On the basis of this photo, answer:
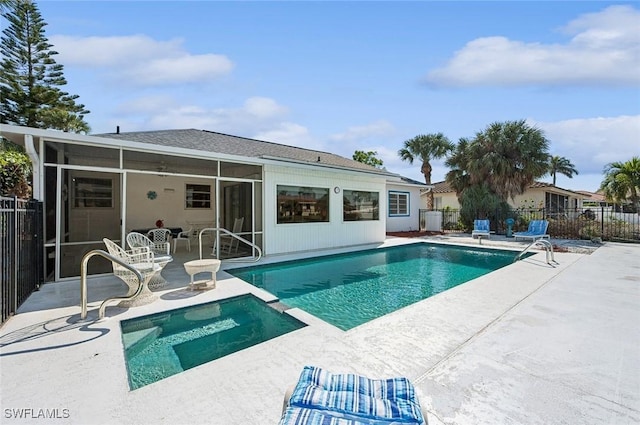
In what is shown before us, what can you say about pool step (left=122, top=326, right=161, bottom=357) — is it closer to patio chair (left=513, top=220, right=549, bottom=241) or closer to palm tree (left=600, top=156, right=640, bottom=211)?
patio chair (left=513, top=220, right=549, bottom=241)

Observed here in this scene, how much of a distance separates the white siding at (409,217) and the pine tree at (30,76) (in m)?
21.2

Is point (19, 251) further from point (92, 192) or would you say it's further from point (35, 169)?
point (92, 192)

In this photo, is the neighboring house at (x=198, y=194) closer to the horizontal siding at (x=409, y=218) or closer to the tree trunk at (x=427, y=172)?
the horizontal siding at (x=409, y=218)

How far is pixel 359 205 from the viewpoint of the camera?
12.3 m

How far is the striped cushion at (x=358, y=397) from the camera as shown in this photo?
1643 mm

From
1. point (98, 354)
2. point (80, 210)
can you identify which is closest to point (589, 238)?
point (98, 354)

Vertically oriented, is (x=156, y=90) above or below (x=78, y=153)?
above

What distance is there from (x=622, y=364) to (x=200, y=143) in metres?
9.70

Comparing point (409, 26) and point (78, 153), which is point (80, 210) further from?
point (409, 26)

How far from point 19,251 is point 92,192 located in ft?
18.9


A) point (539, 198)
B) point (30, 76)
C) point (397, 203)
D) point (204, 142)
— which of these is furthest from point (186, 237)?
point (539, 198)

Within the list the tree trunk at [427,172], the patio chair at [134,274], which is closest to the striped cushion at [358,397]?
the patio chair at [134,274]

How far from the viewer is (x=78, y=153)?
26.2ft

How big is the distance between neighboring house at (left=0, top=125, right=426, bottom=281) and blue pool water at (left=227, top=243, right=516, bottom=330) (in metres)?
1.52
